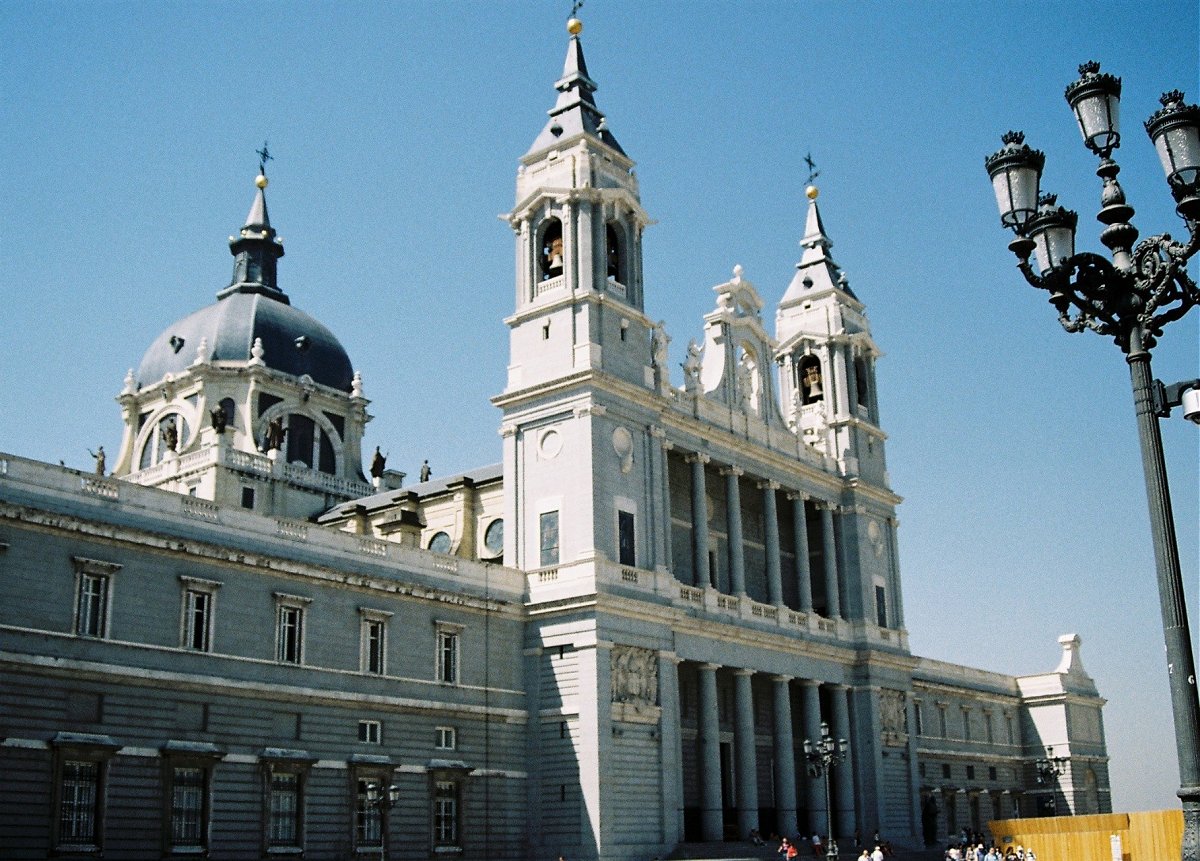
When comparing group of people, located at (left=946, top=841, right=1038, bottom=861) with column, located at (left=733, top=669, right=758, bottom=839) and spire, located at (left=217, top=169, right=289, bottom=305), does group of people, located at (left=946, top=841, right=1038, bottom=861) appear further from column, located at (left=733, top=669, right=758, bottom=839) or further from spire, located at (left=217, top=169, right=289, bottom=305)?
spire, located at (left=217, top=169, right=289, bottom=305)

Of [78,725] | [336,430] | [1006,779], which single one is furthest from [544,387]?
[1006,779]

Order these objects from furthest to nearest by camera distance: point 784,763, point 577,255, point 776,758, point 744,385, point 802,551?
point 802,551 < point 744,385 < point 776,758 < point 784,763 < point 577,255

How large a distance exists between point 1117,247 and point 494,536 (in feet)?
138

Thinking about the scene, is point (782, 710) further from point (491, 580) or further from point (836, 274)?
point (836, 274)

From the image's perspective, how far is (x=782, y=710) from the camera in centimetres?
5400

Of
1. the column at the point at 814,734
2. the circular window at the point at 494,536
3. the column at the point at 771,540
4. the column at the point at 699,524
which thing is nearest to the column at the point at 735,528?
the column at the point at 699,524

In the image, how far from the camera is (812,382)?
213ft

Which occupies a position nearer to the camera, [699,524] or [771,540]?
[699,524]

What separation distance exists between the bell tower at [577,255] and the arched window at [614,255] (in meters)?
0.04

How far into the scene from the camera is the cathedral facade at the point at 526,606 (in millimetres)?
34125

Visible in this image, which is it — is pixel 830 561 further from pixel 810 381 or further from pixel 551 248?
Result: pixel 551 248

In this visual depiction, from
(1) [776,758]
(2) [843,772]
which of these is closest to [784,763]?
(1) [776,758]

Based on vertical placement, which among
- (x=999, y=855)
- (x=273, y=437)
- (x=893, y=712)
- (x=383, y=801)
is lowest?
(x=999, y=855)

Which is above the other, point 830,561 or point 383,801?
point 830,561
